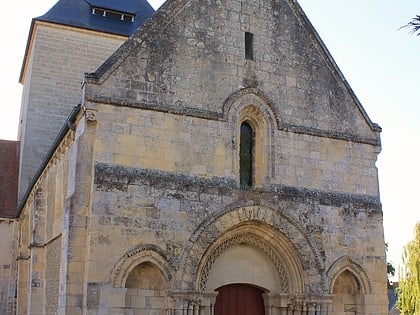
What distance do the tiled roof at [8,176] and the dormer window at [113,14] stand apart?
5973mm

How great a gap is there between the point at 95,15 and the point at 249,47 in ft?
38.1

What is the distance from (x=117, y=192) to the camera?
931 centimetres

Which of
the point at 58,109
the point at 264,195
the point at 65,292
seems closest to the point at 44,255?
the point at 65,292

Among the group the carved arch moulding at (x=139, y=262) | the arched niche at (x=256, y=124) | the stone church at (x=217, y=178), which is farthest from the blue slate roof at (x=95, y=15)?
the carved arch moulding at (x=139, y=262)

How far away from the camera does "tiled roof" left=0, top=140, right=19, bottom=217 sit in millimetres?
18938

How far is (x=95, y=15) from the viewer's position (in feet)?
69.8

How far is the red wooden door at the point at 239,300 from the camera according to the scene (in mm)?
10406

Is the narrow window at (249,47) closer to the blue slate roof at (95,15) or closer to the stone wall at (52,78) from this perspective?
the stone wall at (52,78)

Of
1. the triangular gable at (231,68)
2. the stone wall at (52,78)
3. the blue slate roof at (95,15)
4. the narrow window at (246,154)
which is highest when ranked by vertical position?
the blue slate roof at (95,15)

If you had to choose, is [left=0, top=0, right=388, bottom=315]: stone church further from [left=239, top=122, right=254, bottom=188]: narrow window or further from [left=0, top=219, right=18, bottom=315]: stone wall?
[left=0, top=219, right=18, bottom=315]: stone wall

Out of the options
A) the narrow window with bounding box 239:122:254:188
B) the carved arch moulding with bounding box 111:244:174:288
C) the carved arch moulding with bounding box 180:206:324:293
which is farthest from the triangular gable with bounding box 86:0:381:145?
the carved arch moulding with bounding box 111:244:174:288

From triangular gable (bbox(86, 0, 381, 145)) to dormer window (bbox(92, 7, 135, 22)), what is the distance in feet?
36.9

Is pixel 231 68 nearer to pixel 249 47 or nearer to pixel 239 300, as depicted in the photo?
pixel 249 47

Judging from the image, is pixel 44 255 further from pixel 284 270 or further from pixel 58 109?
pixel 58 109
